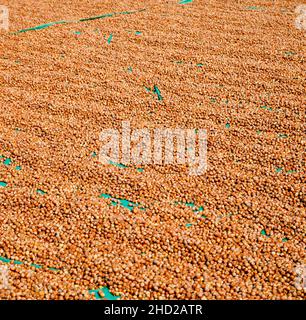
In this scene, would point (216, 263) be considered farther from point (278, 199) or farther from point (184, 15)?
point (184, 15)

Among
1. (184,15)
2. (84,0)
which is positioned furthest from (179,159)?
(84,0)

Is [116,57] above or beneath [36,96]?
above

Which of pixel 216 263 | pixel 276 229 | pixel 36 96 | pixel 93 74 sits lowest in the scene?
pixel 216 263

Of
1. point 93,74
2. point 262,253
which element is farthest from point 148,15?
point 262,253

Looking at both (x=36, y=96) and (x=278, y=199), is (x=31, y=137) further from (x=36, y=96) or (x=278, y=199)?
(x=278, y=199)
